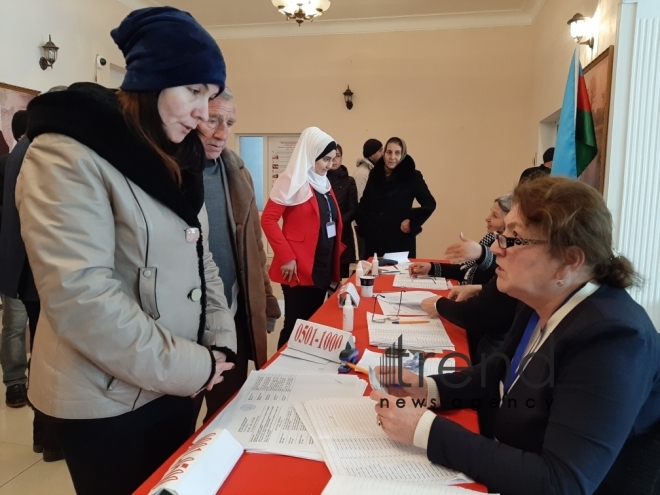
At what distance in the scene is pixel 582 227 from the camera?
0.99m

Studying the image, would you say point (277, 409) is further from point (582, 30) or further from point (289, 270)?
point (582, 30)

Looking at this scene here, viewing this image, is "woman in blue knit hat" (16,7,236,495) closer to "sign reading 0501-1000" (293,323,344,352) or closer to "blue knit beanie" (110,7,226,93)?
"blue knit beanie" (110,7,226,93)

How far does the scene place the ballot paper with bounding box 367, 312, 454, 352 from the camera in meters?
1.64

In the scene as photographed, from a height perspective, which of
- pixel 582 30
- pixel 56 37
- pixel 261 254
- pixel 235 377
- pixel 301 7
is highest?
pixel 301 7

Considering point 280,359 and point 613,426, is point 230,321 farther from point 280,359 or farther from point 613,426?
point 613,426

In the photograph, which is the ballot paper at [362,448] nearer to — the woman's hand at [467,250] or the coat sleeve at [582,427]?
the coat sleeve at [582,427]

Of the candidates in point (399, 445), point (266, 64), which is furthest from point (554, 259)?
point (266, 64)

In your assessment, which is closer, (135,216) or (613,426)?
(613,426)

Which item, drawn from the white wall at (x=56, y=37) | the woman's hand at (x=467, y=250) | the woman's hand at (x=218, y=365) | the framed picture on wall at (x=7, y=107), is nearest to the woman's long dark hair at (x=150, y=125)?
the woman's hand at (x=218, y=365)

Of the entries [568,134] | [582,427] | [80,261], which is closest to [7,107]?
[80,261]

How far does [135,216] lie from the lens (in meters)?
0.97

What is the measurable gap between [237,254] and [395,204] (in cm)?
259

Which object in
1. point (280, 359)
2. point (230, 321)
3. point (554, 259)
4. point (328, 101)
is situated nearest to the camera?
point (554, 259)

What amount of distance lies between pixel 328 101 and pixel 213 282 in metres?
5.65
